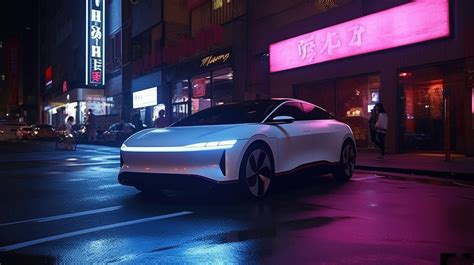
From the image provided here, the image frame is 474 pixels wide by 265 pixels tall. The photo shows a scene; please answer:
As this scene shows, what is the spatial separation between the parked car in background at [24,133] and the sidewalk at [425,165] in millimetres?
28689

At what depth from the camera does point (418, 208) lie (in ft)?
21.8

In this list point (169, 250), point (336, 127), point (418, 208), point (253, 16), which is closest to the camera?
point (169, 250)

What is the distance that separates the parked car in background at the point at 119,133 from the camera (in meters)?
27.1

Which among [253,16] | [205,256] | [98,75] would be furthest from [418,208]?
[98,75]

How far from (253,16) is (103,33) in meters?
23.4

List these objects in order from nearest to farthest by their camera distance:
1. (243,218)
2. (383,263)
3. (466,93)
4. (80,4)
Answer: (383,263)
(243,218)
(466,93)
(80,4)

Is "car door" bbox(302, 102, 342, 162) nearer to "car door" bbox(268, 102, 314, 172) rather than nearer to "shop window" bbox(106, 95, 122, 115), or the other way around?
"car door" bbox(268, 102, 314, 172)

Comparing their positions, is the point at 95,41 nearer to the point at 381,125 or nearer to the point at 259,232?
the point at 381,125

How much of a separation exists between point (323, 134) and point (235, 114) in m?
1.70

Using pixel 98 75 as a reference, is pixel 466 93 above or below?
below

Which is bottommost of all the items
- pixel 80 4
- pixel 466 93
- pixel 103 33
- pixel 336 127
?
pixel 336 127

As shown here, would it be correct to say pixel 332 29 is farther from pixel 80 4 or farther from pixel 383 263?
pixel 80 4

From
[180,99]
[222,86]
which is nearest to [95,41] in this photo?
[180,99]

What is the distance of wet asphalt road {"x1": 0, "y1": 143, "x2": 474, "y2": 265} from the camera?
4.43m
